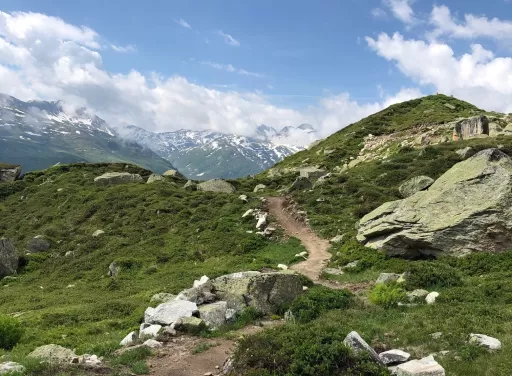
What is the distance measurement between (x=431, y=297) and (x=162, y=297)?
14226 millimetres

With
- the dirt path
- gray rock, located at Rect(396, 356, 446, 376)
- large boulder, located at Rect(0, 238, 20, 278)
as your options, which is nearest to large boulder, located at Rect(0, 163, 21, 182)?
large boulder, located at Rect(0, 238, 20, 278)

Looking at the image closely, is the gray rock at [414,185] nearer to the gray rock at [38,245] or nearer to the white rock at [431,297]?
the white rock at [431,297]

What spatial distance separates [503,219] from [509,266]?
344 centimetres

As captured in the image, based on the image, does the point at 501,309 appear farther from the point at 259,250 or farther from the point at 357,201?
the point at 357,201

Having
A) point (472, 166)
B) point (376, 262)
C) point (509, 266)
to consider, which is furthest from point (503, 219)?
point (376, 262)

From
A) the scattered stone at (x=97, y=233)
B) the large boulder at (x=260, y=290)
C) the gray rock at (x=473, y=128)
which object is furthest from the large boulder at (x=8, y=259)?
the gray rock at (x=473, y=128)

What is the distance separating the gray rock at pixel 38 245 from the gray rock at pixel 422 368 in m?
41.0

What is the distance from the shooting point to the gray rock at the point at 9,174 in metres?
70.9

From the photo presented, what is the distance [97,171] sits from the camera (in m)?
72.4

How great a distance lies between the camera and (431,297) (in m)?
17.4

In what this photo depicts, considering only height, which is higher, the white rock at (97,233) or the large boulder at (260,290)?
the white rock at (97,233)

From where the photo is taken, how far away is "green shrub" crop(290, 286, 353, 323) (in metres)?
17.1

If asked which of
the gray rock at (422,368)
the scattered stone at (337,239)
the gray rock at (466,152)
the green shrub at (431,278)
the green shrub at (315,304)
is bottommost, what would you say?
the green shrub at (315,304)

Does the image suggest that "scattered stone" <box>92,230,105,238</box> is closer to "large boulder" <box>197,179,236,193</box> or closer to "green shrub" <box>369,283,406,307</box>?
"large boulder" <box>197,179,236,193</box>
